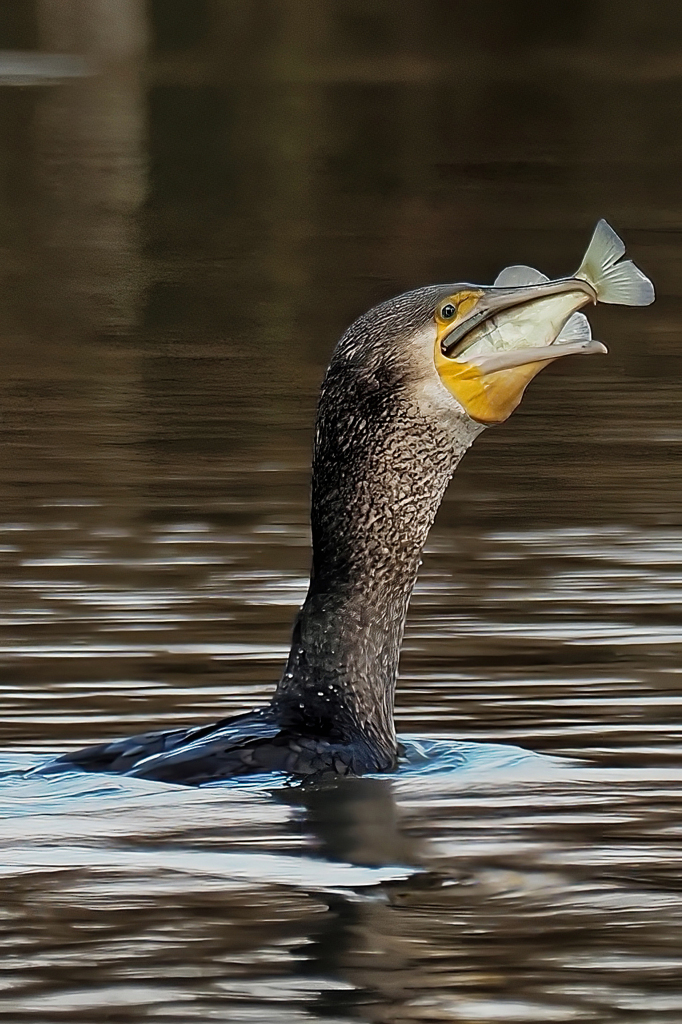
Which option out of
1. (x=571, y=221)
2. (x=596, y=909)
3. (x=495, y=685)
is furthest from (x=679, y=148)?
(x=596, y=909)

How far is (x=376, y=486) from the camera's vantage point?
7.18 m

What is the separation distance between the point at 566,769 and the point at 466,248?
18.9 meters

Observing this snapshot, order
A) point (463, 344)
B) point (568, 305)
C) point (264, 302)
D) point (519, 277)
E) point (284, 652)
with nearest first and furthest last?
point (568, 305), point (463, 344), point (519, 277), point (284, 652), point (264, 302)

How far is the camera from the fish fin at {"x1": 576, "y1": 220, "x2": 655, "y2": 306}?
6855mm

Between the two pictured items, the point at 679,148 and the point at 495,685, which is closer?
the point at 495,685

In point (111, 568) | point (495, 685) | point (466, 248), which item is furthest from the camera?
point (466, 248)

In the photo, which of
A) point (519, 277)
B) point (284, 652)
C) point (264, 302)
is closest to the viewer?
point (519, 277)

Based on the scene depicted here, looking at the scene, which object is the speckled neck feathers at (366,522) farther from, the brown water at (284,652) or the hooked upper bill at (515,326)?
the brown water at (284,652)

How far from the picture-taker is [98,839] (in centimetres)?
640

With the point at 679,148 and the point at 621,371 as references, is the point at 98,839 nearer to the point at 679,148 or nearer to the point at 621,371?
the point at 621,371

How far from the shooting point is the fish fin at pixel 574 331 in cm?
690

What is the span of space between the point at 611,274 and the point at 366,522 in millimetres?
910

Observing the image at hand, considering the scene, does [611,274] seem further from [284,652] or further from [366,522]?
[284,652]

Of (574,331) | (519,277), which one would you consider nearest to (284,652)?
(519,277)
